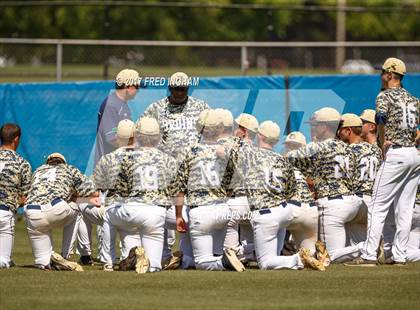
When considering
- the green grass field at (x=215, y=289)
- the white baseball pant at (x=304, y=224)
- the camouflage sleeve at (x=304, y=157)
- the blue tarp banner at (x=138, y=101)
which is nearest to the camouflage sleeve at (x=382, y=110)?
the camouflage sleeve at (x=304, y=157)

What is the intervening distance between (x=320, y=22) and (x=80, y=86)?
22454mm

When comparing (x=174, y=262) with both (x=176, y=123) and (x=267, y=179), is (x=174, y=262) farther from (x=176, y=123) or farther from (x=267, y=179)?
(x=176, y=123)

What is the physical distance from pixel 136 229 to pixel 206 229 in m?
0.78

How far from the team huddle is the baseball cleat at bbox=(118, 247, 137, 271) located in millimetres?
15

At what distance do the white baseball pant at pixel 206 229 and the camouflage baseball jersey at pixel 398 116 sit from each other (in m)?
2.10

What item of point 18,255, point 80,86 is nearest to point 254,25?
point 80,86

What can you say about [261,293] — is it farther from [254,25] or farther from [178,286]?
[254,25]

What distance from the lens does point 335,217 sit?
479 inches

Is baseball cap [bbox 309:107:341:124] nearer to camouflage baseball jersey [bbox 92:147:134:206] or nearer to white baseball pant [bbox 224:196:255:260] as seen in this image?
white baseball pant [bbox 224:196:255:260]

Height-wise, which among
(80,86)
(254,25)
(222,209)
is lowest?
(222,209)

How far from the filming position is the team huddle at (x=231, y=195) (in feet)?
37.5

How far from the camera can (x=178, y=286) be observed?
33.3 feet

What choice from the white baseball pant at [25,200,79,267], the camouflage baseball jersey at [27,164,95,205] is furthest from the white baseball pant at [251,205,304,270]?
the white baseball pant at [25,200,79,267]

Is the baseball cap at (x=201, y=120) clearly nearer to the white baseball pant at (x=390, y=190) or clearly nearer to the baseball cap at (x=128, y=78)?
the baseball cap at (x=128, y=78)
